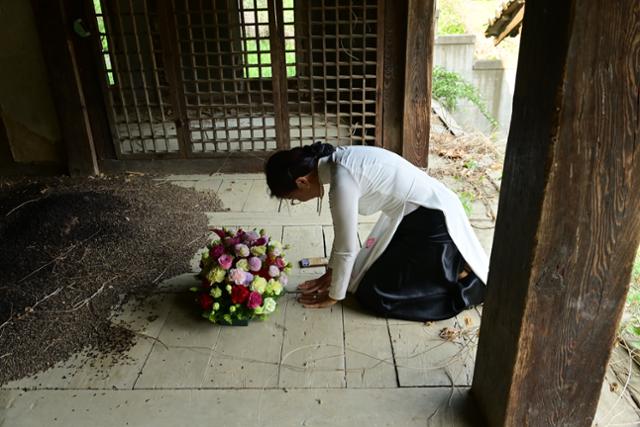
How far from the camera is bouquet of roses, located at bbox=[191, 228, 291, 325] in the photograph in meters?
2.06

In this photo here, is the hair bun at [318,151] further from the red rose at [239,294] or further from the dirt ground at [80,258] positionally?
the dirt ground at [80,258]

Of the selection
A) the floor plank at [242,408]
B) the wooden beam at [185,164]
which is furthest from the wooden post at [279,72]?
the floor plank at [242,408]

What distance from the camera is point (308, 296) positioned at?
2.30 metres

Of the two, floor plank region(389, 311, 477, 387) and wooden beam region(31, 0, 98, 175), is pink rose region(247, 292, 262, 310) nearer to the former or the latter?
floor plank region(389, 311, 477, 387)

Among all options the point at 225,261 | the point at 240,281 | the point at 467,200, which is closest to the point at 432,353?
the point at 240,281

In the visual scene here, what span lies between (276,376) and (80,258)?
140cm

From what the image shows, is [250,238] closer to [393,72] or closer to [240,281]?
[240,281]

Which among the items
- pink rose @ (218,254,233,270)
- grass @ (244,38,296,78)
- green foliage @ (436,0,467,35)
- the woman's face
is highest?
green foliage @ (436,0,467,35)

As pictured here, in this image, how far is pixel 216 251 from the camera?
7.16 feet

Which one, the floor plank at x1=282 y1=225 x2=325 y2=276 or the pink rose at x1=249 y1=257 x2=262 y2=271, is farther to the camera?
the floor plank at x1=282 y1=225 x2=325 y2=276

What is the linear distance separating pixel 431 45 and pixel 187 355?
2.85 m

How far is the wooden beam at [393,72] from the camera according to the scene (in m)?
3.68

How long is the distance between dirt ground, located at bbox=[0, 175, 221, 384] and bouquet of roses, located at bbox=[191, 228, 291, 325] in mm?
406

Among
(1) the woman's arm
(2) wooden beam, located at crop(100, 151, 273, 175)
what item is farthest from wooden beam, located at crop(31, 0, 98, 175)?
(1) the woman's arm
